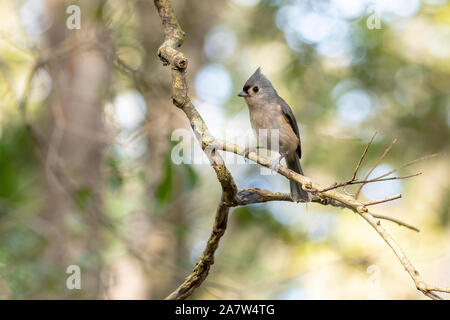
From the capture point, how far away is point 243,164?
6043mm

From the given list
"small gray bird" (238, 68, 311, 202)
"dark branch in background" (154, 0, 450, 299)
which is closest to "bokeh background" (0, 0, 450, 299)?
"small gray bird" (238, 68, 311, 202)

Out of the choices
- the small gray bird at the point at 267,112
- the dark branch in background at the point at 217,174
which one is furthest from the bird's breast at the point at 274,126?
the dark branch in background at the point at 217,174

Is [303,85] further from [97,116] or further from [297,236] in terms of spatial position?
[97,116]

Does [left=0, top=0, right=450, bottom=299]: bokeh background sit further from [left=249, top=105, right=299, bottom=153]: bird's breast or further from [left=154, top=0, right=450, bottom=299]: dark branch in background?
[left=154, top=0, right=450, bottom=299]: dark branch in background

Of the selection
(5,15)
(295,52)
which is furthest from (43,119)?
(295,52)

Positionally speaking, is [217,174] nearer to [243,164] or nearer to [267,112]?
[267,112]

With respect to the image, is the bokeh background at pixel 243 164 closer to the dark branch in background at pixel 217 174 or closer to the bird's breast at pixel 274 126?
the bird's breast at pixel 274 126

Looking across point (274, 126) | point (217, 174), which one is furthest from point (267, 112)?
point (217, 174)

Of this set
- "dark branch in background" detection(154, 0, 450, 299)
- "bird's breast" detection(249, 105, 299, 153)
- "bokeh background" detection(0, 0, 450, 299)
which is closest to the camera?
"dark branch in background" detection(154, 0, 450, 299)

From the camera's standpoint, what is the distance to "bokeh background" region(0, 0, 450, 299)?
15.8 ft

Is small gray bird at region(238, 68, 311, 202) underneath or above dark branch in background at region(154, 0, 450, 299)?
above

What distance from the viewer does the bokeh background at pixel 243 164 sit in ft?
15.8

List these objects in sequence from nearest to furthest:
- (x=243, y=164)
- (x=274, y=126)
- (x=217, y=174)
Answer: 1. (x=217, y=174)
2. (x=274, y=126)
3. (x=243, y=164)

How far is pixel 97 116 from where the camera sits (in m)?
6.21
